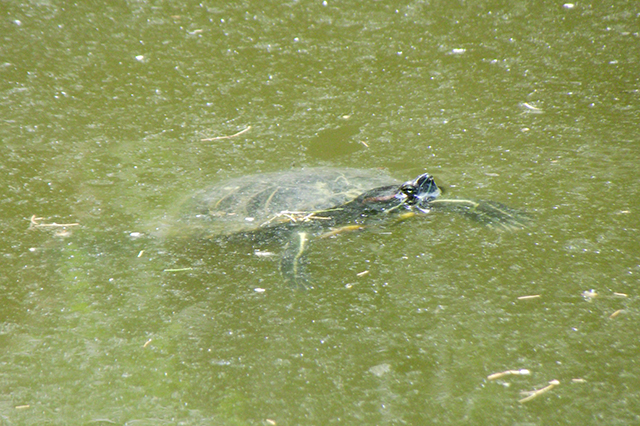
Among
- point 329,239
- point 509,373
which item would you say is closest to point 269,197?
point 329,239

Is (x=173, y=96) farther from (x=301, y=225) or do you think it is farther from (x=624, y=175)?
(x=624, y=175)

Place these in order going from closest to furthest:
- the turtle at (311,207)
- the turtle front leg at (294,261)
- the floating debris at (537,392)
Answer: the floating debris at (537,392)
the turtle front leg at (294,261)
the turtle at (311,207)

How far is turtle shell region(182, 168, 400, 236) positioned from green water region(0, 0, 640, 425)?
0.11m

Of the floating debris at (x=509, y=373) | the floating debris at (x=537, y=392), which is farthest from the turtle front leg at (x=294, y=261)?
the floating debris at (x=537, y=392)

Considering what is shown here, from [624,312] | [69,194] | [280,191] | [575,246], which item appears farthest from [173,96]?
[624,312]

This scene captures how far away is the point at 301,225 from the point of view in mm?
2379

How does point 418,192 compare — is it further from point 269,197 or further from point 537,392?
point 537,392

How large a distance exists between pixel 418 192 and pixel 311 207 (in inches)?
18.4

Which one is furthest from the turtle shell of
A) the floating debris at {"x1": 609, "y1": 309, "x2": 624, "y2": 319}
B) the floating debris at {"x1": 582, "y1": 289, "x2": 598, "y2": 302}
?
the floating debris at {"x1": 609, "y1": 309, "x2": 624, "y2": 319}

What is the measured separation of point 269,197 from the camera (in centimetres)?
241

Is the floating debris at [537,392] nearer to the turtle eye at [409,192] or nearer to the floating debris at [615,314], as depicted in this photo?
the floating debris at [615,314]

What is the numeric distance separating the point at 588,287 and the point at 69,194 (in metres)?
2.27

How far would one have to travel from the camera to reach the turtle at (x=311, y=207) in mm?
2350

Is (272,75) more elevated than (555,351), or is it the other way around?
(272,75)
